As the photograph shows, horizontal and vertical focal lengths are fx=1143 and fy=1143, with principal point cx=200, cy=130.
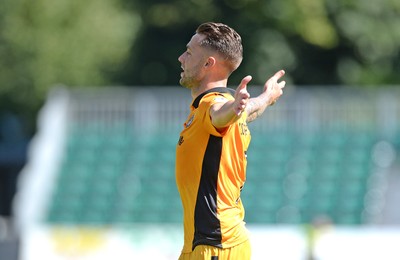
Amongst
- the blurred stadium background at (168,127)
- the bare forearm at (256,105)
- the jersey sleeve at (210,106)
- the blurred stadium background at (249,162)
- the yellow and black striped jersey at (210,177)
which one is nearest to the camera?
the jersey sleeve at (210,106)

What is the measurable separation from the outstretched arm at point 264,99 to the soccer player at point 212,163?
8.0 inches

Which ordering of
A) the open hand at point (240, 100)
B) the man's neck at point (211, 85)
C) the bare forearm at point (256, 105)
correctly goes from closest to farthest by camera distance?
the open hand at point (240, 100), the man's neck at point (211, 85), the bare forearm at point (256, 105)

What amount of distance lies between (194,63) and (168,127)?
15346 mm

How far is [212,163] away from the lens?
6.40m

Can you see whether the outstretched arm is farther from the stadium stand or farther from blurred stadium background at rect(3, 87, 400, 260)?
the stadium stand

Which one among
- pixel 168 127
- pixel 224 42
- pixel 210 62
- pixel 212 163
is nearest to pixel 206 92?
pixel 210 62

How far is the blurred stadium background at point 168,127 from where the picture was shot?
60.4 feet

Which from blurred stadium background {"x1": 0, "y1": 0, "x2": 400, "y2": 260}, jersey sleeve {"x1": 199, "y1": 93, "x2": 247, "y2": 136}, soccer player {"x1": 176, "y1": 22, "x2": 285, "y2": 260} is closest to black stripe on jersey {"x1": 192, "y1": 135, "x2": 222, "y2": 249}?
soccer player {"x1": 176, "y1": 22, "x2": 285, "y2": 260}

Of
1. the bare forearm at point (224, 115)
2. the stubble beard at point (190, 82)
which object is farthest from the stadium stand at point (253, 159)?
the bare forearm at point (224, 115)

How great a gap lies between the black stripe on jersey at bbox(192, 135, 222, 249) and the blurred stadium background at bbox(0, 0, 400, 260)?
34.5 feet

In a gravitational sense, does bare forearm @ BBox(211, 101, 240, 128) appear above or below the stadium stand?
below

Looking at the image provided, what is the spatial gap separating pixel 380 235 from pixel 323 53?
10.2 metres

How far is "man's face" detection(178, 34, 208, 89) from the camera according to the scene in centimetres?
649

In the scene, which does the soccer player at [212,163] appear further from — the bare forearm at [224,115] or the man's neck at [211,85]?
the bare forearm at [224,115]
